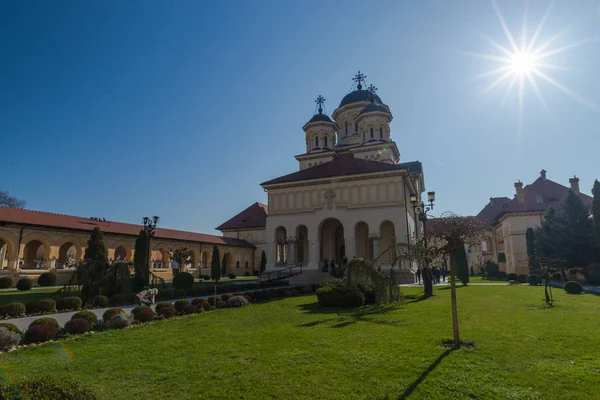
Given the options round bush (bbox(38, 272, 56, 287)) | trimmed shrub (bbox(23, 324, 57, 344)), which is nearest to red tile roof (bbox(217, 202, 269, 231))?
round bush (bbox(38, 272, 56, 287))

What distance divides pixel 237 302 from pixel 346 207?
16724mm

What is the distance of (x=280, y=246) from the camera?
3350 cm

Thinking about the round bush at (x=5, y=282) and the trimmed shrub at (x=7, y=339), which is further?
the round bush at (x=5, y=282)

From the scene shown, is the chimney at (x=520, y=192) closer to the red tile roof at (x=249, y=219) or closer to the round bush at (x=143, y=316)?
the red tile roof at (x=249, y=219)

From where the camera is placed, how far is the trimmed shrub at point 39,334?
8.16m

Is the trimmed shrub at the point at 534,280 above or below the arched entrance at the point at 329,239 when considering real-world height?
below

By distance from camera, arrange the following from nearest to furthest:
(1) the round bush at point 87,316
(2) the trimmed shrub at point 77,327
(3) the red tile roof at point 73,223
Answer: (2) the trimmed shrub at point 77,327, (1) the round bush at point 87,316, (3) the red tile roof at point 73,223

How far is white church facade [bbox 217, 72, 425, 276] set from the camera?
1108 inches

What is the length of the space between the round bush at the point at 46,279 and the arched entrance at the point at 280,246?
16.9m

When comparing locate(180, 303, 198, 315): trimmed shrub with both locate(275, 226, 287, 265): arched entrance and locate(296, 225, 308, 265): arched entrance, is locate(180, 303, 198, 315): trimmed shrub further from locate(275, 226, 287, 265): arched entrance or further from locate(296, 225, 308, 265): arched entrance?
locate(296, 225, 308, 265): arched entrance

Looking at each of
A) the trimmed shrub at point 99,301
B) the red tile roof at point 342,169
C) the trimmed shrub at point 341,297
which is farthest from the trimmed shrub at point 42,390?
the red tile roof at point 342,169

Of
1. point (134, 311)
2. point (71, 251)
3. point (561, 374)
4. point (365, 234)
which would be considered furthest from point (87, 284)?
point (71, 251)

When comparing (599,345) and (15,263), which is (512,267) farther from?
(15,263)

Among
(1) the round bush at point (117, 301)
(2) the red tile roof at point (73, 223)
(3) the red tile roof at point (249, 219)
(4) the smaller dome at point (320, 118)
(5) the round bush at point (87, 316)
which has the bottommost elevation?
(1) the round bush at point (117, 301)
